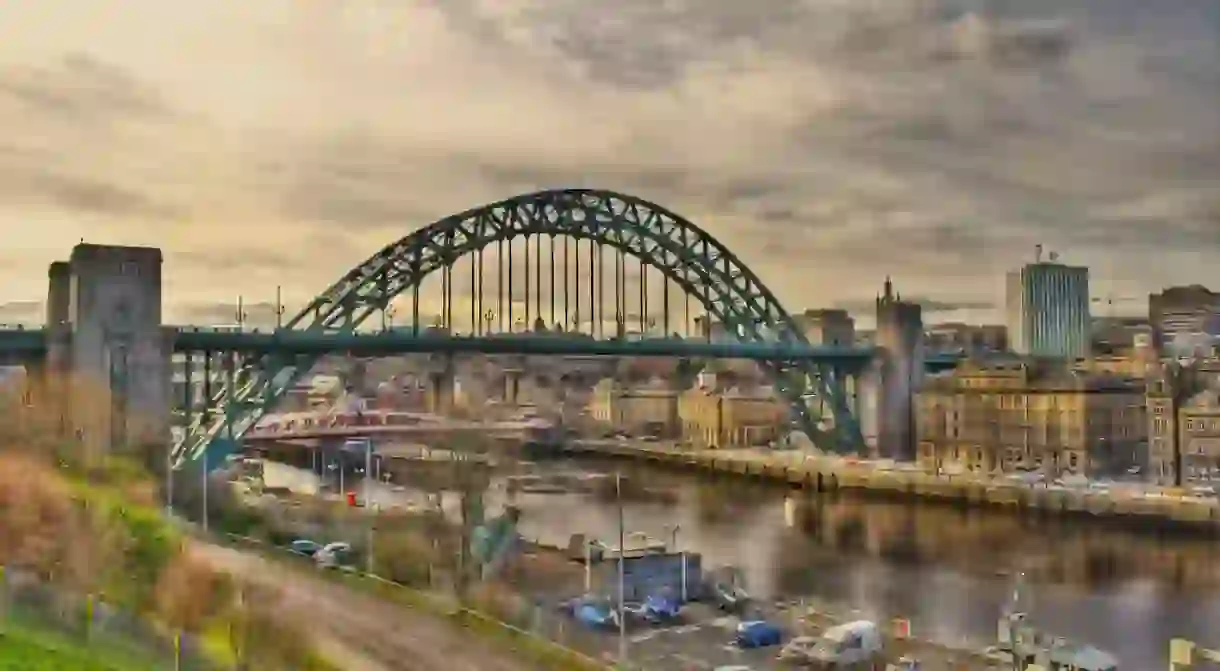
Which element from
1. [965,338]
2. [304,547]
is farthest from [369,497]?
[965,338]

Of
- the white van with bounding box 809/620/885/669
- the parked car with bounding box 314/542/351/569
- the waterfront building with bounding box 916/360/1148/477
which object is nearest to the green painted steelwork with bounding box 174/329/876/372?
the waterfront building with bounding box 916/360/1148/477

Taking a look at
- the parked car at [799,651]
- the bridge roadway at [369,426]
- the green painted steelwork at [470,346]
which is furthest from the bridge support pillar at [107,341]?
the parked car at [799,651]

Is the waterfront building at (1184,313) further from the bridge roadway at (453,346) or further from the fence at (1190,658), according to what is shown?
the bridge roadway at (453,346)

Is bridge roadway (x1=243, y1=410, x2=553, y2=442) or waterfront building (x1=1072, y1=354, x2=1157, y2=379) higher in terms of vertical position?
waterfront building (x1=1072, y1=354, x2=1157, y2=379)

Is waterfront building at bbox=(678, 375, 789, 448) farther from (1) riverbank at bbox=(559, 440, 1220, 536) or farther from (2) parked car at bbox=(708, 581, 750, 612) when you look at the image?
(2) parked car at bbox=(708, 581, 750, 612)

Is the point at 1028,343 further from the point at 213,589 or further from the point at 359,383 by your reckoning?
the point at 213,589
